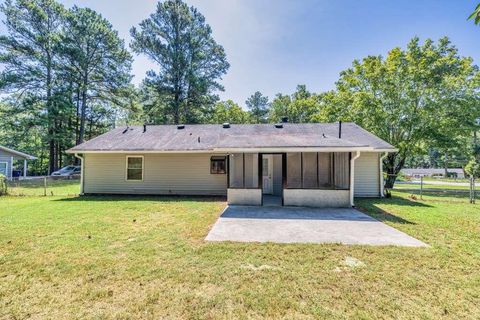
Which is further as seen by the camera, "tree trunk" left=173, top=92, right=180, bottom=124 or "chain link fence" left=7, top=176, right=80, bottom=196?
"tree trunk" left=173, top=92, right=180, bottom=124

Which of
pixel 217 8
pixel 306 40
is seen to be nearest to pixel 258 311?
pixel 217 8

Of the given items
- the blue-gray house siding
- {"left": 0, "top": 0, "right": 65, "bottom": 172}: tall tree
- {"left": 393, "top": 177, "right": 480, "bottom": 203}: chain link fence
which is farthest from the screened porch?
{"left": 0, "top": 0, "right": 65, "bottom": 172}: tall tree

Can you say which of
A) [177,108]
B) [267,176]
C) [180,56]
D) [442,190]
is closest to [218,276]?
[267,176]

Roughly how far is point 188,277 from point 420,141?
17.9 meters

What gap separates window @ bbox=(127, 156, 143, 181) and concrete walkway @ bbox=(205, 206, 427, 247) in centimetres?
595

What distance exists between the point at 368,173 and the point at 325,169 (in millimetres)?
2424

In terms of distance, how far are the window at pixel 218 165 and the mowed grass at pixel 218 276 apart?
5.26 metres

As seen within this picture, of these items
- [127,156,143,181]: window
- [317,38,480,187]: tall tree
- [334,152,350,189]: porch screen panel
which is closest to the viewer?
[334,152,350,189]: porch screen panel

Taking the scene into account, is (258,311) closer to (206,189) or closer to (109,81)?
(206,189)

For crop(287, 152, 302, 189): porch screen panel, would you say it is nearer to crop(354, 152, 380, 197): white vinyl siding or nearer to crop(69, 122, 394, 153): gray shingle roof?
crop(69, 122, 394, 153): gray shingle roof

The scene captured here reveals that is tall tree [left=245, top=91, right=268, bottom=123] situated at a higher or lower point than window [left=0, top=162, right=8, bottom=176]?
higher

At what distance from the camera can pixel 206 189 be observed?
1098cm

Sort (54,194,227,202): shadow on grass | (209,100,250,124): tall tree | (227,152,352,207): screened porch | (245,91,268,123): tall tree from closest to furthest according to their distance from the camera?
(227,152,352,207): screened porch → (54,194,227,202): shadow on grass → (209,100,250,124): tall tree → (245,91,268,123): tall tree

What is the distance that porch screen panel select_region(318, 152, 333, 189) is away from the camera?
32.6 feet
